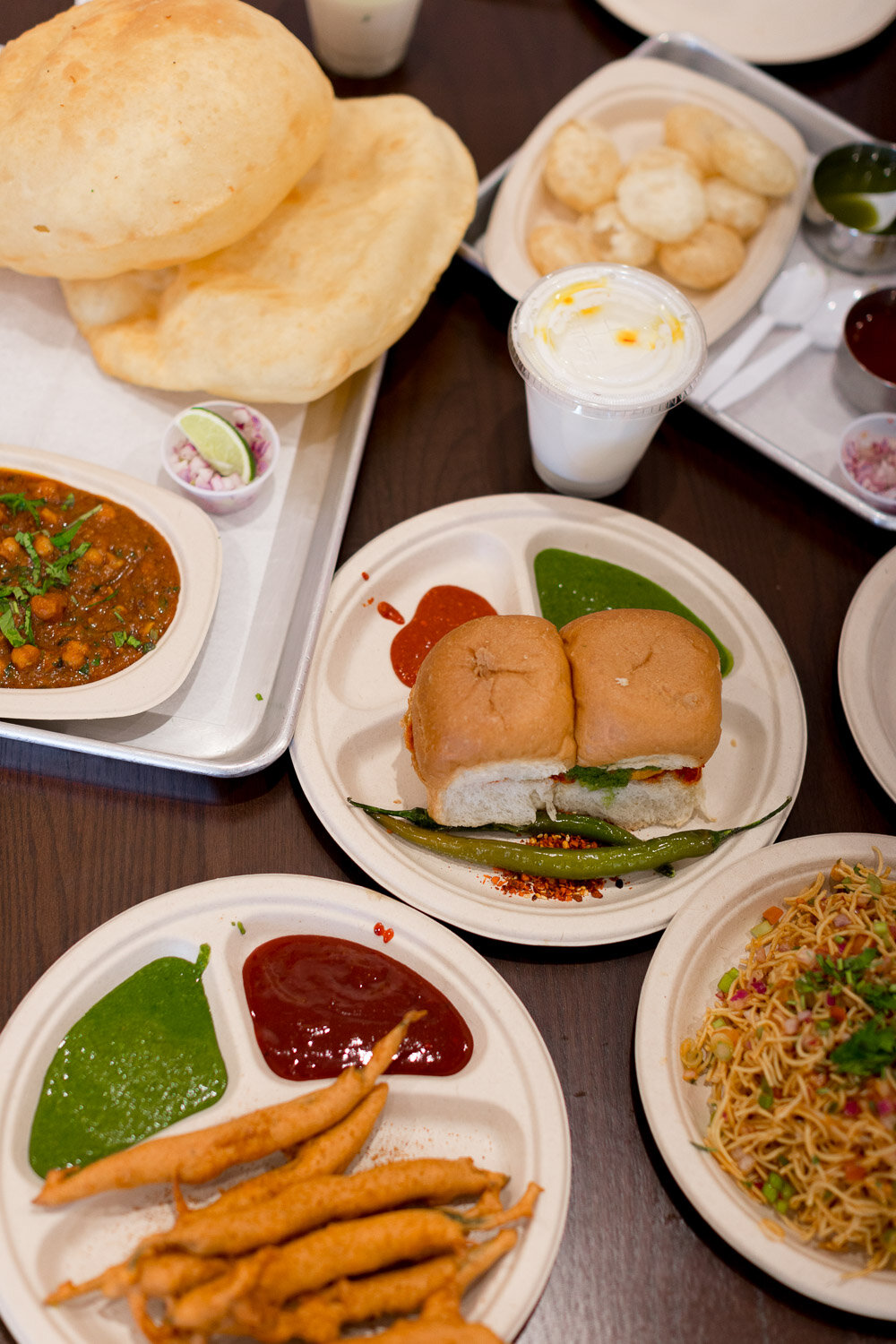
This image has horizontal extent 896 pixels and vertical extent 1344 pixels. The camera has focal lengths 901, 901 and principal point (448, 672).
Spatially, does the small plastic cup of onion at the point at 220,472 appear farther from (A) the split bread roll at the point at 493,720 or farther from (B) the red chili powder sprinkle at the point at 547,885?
(B) the red chili powder sprinkle at the point at 547,885

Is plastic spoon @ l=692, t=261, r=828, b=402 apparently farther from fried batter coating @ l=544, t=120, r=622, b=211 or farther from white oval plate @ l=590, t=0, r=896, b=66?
white oval plate @ l=590, t=0, r=896, b=66

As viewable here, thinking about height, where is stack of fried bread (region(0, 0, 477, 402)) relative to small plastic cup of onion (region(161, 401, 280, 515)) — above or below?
above

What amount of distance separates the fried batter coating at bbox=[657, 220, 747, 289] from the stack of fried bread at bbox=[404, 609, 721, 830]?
1.69 metres

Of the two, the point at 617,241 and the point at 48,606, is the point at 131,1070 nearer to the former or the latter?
the point at 48,606

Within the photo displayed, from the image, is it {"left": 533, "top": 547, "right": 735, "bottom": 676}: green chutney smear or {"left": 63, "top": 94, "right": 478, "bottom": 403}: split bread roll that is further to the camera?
{"left": 533, "top": 547, "right": 735, "bottom": 676}: green chutney smear

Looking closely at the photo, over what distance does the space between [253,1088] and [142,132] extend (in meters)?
2.94

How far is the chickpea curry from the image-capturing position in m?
2.84

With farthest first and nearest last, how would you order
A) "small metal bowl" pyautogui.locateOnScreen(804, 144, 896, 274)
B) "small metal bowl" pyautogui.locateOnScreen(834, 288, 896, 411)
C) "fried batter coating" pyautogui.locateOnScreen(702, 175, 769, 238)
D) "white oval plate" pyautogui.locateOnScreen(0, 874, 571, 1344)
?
1. "small metal bowl" pyautogui.locateOnScreen(804, 144, 896, 274)
2. "fried batter coating" pyautogui.locateOnScreen(702, 175, 769, 238)
3. "small metal bowl" pyautogui.locateOnScreen(834, 288, 896, 411)
4. "white oval plate" pyautogui.locateOnScreen(0, 874, 571, 1344)

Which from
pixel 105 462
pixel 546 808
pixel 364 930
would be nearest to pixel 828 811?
pixel 546 808

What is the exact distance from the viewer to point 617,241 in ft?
12.2

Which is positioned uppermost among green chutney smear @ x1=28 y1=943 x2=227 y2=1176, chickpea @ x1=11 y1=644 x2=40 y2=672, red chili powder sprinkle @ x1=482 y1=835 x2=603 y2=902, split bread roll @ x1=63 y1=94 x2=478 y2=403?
split bread roll @ x1=63 y1=94 x2=478 y2=403

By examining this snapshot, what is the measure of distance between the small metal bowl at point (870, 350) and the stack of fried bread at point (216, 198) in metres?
1.63

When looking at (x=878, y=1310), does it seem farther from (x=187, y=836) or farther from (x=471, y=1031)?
(x=187, y=836)

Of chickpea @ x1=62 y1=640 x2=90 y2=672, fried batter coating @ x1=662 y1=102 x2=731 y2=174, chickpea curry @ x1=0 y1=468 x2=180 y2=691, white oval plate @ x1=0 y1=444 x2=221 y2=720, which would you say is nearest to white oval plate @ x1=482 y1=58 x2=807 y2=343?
fried batter coating @ x1=662 y1=102 x2=731 y2=174
